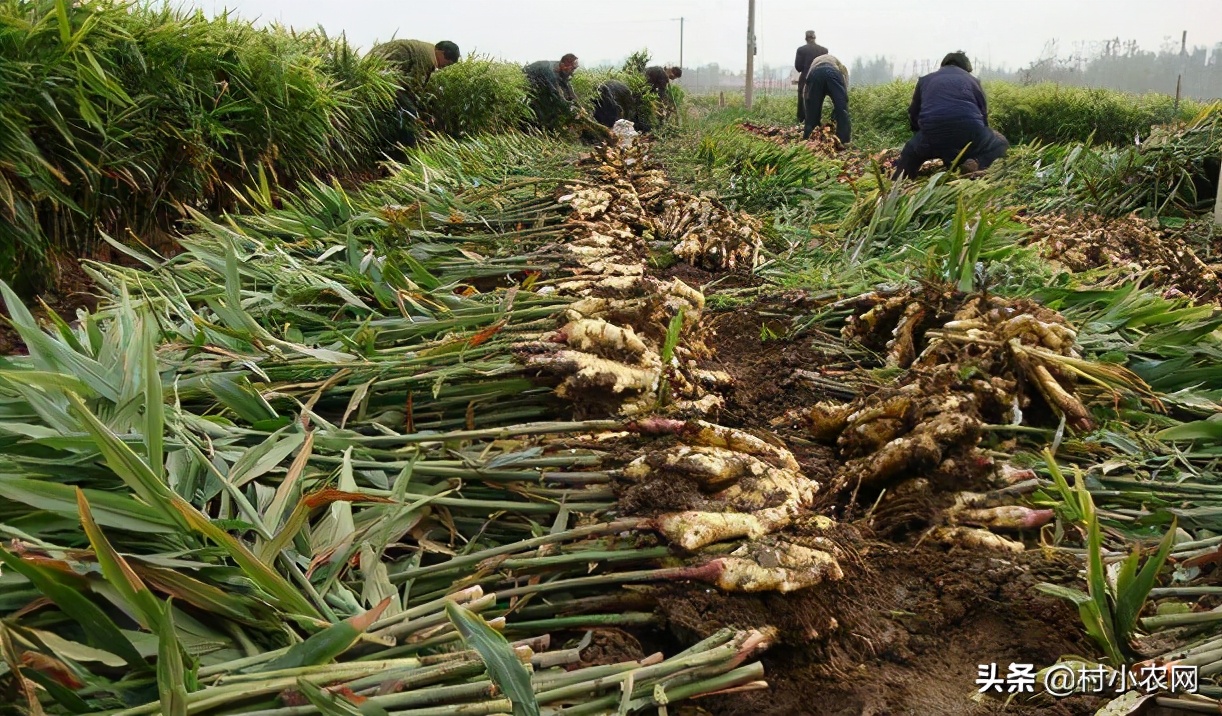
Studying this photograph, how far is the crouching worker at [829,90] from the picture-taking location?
31.2 ft

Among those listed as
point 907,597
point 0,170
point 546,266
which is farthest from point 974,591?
point 0,170

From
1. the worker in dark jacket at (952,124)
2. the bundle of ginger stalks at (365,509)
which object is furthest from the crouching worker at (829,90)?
the bundle of ginger stalks at (365,509)

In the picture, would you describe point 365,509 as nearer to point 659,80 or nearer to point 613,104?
point 613,104

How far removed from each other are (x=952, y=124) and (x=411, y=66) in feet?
19.2

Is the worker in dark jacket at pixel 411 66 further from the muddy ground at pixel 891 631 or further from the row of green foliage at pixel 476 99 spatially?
the muddy ground at pixel 891 631

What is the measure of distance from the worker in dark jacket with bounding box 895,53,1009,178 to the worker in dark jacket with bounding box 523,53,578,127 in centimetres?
655

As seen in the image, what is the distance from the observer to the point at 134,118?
385 centimetres

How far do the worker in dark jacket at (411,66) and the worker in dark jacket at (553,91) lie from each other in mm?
2361

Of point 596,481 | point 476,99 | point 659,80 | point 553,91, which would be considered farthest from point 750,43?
point 596,481

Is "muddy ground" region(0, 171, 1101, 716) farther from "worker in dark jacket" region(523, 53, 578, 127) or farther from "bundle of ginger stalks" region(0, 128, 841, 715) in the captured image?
"worker in dark jacket" region(523, 53, 578, 127)

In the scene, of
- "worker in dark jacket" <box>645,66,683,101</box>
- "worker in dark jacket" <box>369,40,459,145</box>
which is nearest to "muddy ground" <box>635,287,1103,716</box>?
"worker in dark jacket" <box>369,40,459,145</box>

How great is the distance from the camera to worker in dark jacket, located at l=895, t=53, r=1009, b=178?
5.85 metres

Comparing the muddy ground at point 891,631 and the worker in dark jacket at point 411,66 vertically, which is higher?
the worker in dark jacket at point 411,66

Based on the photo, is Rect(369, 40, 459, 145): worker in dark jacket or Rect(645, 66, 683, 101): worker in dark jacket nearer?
Rect(369, 40, 459, 145): worker in dark jacket
